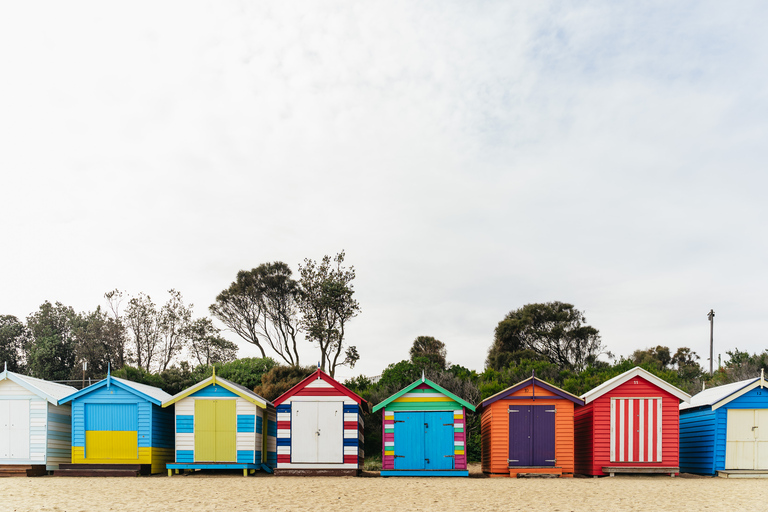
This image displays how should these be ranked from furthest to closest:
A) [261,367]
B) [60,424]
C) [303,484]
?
[261,367]
[60,424]
[303,484]

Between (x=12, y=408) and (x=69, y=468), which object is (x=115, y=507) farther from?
(x=12, y=408)

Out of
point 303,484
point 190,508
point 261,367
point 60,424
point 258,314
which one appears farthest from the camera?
point 258,314

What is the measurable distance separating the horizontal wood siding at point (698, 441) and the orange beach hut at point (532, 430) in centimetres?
399

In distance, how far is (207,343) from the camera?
48.5 metres

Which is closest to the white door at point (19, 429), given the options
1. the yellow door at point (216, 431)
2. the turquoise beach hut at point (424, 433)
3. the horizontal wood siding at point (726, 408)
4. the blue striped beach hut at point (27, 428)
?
the blue striped beach hut at point (27, 428)

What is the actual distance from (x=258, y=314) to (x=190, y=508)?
3324cm

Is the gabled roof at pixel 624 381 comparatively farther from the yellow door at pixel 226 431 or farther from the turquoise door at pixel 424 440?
the yellow door at pixel 226 431

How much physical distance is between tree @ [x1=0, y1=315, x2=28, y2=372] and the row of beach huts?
3937 centimetres

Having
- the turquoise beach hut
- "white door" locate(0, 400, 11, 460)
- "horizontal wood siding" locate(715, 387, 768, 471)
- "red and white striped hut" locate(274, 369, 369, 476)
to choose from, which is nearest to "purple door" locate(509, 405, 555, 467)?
the turquoise beach hut

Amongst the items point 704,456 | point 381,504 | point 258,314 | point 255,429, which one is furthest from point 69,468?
point 258,314

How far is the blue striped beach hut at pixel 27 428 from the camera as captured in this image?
20562 mm

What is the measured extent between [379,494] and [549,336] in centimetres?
3632

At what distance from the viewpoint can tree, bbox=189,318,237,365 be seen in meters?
48.3

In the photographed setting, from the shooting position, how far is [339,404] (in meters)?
20.4
